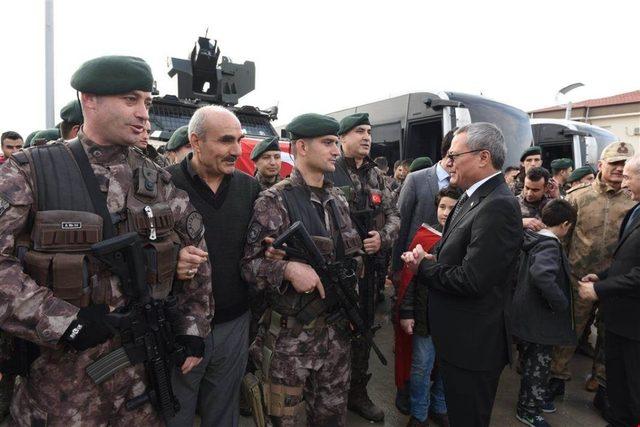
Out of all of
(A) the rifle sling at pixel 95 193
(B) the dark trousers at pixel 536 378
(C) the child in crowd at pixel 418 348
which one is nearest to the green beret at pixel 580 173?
(B) the dark trousers at pixel 536 378

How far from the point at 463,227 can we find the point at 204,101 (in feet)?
20.5

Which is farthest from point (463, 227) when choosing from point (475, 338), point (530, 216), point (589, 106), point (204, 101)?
point (589, 106)

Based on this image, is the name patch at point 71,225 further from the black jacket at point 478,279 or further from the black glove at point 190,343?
the black jacket at point 478,279

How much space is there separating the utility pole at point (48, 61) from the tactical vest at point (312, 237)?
241 inches

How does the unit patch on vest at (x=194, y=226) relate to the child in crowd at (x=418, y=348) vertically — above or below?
above

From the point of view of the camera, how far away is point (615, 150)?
331cm

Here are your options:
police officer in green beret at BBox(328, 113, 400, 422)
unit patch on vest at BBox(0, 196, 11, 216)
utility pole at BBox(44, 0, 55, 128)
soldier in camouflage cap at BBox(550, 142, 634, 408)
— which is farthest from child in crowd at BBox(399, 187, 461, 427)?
utility pole at BBox(44, 0, 55, 128)

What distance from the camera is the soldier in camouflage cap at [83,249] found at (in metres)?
1.27

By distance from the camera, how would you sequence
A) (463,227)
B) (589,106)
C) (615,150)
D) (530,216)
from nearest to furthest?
(463,227)
(615,150)
(530,216)
(589,106)

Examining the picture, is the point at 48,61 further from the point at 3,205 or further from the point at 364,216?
the point at 3,205

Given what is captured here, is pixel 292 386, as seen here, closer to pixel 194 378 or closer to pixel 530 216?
pixel 194 378

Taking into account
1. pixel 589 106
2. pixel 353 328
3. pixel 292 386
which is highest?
pixel 589 106

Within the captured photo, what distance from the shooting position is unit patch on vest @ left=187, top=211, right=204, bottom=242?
5.76 feet

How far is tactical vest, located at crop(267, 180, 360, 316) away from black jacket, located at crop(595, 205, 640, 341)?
1513 millimetres
